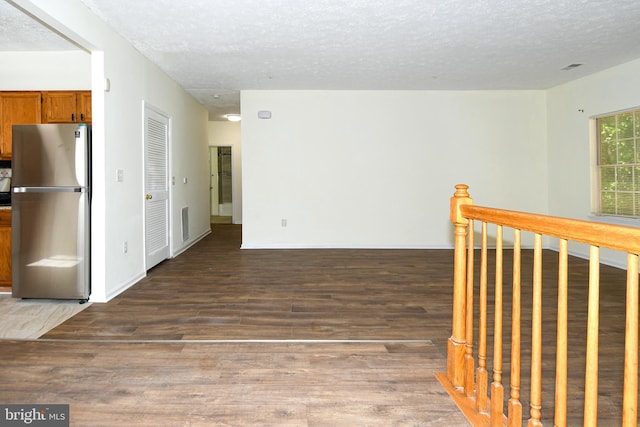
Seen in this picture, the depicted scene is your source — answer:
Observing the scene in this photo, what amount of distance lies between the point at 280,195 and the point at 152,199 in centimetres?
207

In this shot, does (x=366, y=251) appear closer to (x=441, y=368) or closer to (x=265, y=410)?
(x=441, y=368)

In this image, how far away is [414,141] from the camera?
20.7 ft

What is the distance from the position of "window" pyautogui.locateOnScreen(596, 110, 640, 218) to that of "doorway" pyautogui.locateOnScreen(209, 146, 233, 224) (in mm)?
8032

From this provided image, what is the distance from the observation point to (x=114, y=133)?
371 centimetres

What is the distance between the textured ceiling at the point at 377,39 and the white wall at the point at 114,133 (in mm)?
206

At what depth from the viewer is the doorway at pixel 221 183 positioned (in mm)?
10820

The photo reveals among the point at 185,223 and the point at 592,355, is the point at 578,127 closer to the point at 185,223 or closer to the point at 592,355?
the point at 592,355

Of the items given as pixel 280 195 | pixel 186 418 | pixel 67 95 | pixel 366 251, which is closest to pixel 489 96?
pixel 366 251

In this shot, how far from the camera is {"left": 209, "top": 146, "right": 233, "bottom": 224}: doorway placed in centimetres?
1082

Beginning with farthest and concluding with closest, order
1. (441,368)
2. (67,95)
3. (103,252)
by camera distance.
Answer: (67,95), (103,252), (441,368)

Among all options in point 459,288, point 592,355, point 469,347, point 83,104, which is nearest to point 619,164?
point 459,288

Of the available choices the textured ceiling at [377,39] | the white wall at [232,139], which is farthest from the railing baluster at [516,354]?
the white wall at [232,139]

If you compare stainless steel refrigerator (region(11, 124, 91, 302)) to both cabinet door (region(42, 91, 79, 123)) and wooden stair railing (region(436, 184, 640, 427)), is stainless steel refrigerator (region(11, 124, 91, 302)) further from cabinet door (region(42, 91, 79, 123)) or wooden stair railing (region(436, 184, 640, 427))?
wooden stair railing (region(436, 184, 640, 427))

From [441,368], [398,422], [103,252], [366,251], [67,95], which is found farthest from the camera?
[366,251]
